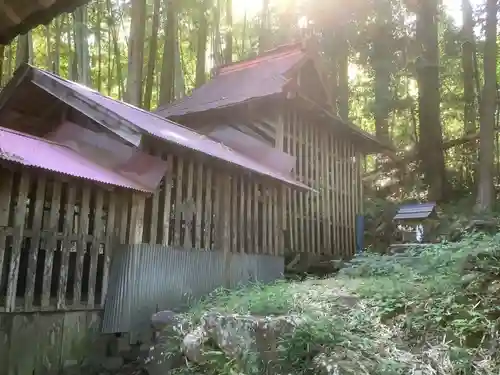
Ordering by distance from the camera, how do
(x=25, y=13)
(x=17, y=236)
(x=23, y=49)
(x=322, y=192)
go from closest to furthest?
(x=25, y=13), (x=17, y=236), (x=322, y=192), (x=23, y=49)

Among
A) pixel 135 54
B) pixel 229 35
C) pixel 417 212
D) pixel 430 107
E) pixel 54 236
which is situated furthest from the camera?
pixel 229 35

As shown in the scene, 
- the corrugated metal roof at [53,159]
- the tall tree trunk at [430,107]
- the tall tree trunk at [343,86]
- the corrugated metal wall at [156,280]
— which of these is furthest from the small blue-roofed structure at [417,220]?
the tall tree trunk at [343,86]

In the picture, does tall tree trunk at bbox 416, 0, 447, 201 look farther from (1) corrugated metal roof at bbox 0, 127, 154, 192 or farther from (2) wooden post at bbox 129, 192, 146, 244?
(1) corrugated metal roof at bbox 0, 127, 154, 192

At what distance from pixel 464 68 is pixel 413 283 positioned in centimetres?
1595

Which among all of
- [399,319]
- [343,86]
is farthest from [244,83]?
[399,319]

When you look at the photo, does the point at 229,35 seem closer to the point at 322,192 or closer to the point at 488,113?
the point at 322,192

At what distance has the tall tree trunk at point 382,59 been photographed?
17281mm

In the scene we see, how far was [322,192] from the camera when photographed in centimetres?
1261

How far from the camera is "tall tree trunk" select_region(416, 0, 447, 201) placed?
16359 mm

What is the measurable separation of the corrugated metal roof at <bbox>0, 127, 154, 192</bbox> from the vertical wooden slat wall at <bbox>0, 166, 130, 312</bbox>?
27 centimetres

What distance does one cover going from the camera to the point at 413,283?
6.44 m

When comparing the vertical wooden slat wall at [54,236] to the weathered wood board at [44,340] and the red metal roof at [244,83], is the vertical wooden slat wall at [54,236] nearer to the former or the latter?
the weathered wood board at [44,340]

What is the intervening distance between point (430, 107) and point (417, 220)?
6914mm

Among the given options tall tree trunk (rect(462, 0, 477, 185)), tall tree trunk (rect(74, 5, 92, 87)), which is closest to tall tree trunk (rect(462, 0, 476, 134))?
tall tree trunk (rect(462, 0, 477, 185))
